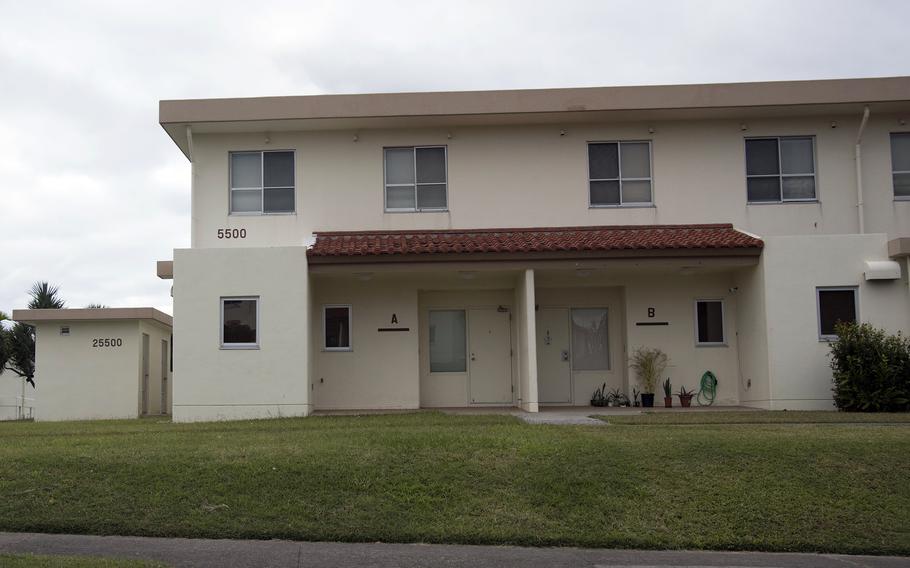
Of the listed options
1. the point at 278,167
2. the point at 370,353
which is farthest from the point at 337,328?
the point at 278,167

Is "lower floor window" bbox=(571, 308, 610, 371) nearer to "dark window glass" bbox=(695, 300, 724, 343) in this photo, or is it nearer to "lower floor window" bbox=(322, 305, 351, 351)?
"dark window glass" bbox=(695, 300, 724, 343)

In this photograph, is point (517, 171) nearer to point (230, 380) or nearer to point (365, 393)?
point (365, 393)

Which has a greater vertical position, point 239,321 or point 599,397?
point 239,321

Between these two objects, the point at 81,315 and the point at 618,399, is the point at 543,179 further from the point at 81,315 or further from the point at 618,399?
the point at 81,315

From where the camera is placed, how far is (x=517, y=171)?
19828mm

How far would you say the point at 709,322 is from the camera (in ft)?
65.0

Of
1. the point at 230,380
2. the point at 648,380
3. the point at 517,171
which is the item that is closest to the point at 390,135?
the point at 517,171

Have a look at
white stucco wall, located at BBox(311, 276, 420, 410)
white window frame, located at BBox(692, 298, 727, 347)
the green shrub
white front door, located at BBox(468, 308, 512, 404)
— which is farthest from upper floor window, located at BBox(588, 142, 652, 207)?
the green shrub

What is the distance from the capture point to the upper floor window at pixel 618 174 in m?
19.9

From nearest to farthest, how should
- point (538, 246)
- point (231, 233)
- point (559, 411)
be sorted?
point (538, 246)
point (559, 411)
point (231, 233)

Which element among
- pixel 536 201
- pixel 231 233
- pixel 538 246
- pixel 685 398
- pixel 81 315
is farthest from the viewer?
pixel 81 315

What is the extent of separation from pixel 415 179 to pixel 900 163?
33.8 feet

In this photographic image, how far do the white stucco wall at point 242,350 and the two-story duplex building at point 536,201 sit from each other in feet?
3.98

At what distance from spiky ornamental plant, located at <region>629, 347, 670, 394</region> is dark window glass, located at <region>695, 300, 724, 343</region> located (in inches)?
37.6
